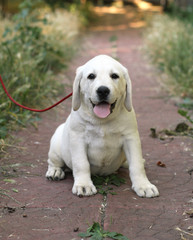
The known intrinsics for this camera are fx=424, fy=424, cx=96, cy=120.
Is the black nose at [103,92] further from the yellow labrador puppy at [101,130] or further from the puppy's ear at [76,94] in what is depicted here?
the puppy's ear at [76,94]

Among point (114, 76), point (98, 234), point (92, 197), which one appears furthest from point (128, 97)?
point (98, 234)

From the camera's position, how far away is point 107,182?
13.3 feet

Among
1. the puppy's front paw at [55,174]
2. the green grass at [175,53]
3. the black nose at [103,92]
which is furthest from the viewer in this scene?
the green grass at [175,53]

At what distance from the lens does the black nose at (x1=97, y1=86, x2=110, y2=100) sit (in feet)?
11.6

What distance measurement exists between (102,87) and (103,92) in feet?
0.15

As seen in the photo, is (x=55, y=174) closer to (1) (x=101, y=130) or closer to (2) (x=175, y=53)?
(1) (x=101, y=130)

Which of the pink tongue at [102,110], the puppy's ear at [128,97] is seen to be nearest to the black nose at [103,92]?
the pink tongue at [102,110]

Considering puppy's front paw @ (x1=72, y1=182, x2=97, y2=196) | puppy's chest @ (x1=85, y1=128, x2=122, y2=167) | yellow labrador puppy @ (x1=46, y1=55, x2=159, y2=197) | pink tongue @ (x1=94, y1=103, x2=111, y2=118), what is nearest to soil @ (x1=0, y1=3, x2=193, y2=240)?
puppy's front paw @ (x1=72, y1=182, x2=97, y2=196)

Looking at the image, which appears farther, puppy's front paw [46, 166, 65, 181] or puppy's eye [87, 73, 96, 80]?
puppy's front paw [46, 166, 65, 181]

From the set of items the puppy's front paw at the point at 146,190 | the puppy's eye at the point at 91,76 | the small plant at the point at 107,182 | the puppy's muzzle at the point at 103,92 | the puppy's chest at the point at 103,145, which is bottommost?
the small plant at the point at 107,182

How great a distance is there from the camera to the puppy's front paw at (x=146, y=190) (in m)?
3.71

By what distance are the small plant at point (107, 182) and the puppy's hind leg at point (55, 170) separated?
1.12 ft

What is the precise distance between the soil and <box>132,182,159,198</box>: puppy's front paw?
49mm

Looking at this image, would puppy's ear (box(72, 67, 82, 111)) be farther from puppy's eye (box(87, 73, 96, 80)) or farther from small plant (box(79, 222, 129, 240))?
small plant (box(79, 222, 129, 240))
